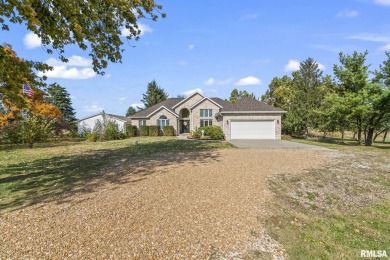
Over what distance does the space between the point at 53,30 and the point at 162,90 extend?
50817 mm

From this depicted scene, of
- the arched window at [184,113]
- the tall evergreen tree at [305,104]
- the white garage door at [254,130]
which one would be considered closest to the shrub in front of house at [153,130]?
the arched window at [184,113]

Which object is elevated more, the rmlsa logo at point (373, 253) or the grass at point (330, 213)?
the grass at point (330, 213)

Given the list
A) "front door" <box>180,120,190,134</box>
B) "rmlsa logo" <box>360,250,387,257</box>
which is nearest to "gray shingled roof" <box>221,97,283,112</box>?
"front door" <box>180,120,190,134</box>

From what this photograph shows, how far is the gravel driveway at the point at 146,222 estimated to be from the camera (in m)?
3.78

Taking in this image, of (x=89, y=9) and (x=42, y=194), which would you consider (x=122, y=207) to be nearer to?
(x=42, y=194)

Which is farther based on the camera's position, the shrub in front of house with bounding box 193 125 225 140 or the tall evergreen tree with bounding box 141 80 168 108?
the tall evergreen tree with bounding box 141 80 168 108

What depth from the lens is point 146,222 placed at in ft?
15.3

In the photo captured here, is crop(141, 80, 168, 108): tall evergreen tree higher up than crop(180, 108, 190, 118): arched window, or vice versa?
crop(141, 80, 168, 108): tall evergreen tree

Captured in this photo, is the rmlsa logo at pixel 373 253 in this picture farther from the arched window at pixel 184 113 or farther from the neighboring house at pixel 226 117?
the arched window at pixel 184 113

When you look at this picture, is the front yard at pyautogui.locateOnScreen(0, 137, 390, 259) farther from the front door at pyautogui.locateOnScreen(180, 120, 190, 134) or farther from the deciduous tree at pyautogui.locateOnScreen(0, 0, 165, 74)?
the front door at pyautogui.locateOnScreen(180, 120, 190, 134)

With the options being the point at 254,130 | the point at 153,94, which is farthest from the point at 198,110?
the point at 153,94

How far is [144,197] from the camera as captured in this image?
19.6 ft

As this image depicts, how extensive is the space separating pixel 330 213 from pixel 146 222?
14.3 feet

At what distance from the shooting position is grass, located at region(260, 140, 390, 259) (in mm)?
4328
